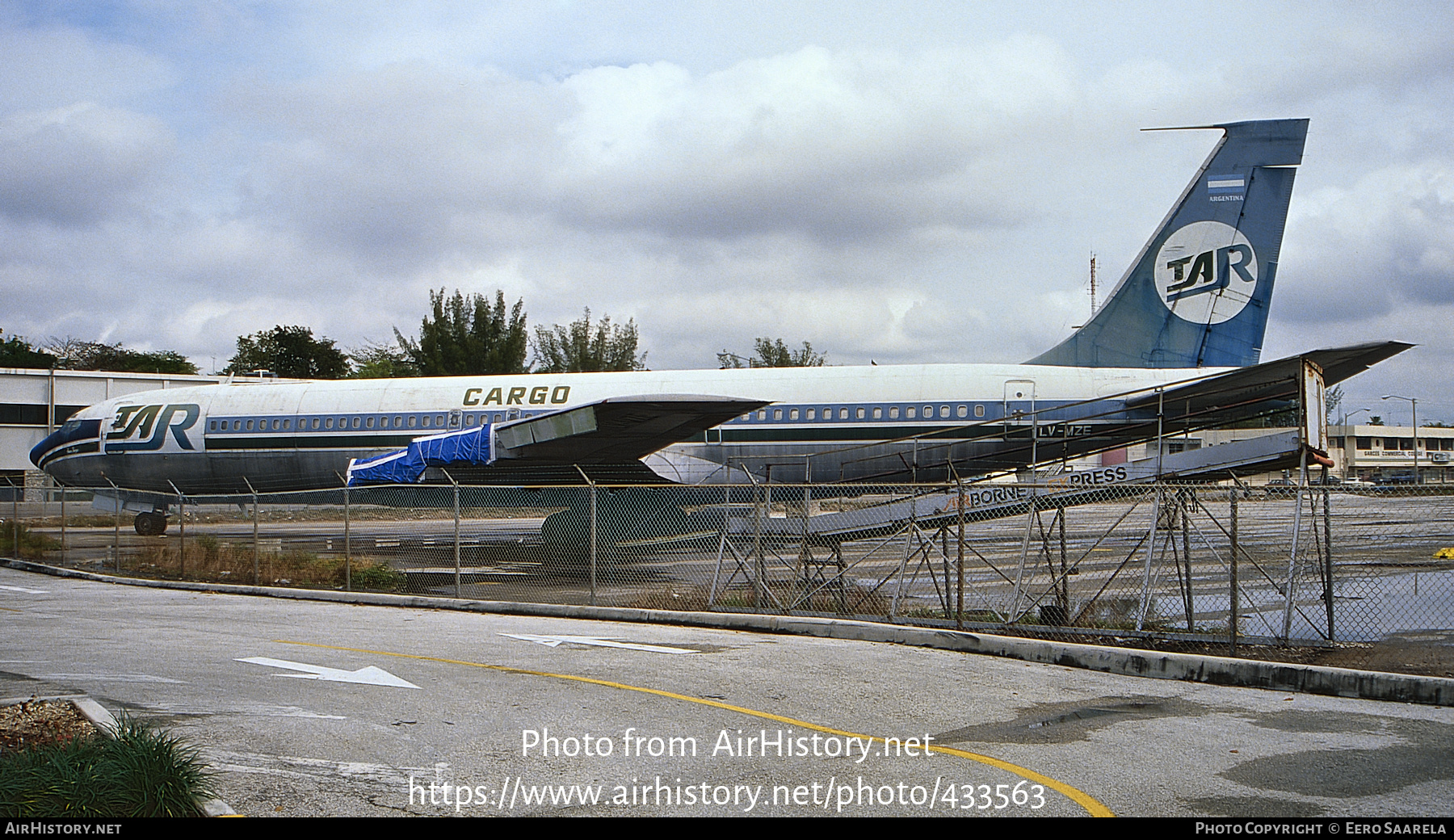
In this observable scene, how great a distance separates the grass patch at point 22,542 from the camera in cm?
2338

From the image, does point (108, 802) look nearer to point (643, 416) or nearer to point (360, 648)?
point (360, 648)

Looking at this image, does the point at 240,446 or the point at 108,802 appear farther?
the point at 240,446

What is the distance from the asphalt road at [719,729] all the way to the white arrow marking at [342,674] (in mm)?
53

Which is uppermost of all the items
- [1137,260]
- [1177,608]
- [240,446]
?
[1137,260]

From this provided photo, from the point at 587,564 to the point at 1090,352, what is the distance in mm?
11367

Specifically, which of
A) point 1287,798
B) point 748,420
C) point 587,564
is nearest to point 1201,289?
point 748,420

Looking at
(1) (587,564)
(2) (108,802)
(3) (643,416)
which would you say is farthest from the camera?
(1) (587,564)

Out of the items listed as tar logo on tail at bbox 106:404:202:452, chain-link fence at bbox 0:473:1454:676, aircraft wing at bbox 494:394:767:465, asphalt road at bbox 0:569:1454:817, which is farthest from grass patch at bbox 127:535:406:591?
asphalt road at bbox 0:569:1454:817

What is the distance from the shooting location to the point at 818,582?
47.5ft

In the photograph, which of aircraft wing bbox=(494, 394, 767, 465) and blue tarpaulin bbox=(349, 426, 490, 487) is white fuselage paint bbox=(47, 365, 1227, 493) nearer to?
blue tarpaulin bbox=(349, 426, 490, 487)

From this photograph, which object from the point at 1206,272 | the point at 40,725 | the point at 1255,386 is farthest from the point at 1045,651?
the point at 1206,272

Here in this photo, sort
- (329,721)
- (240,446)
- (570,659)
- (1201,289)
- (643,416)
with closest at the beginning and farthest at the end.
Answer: (329,721) < (570,659) < (643,416) < (1201,289) < (240,446)

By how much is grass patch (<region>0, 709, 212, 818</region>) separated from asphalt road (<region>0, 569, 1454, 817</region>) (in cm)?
35

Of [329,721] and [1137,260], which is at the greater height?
[1137,260]
